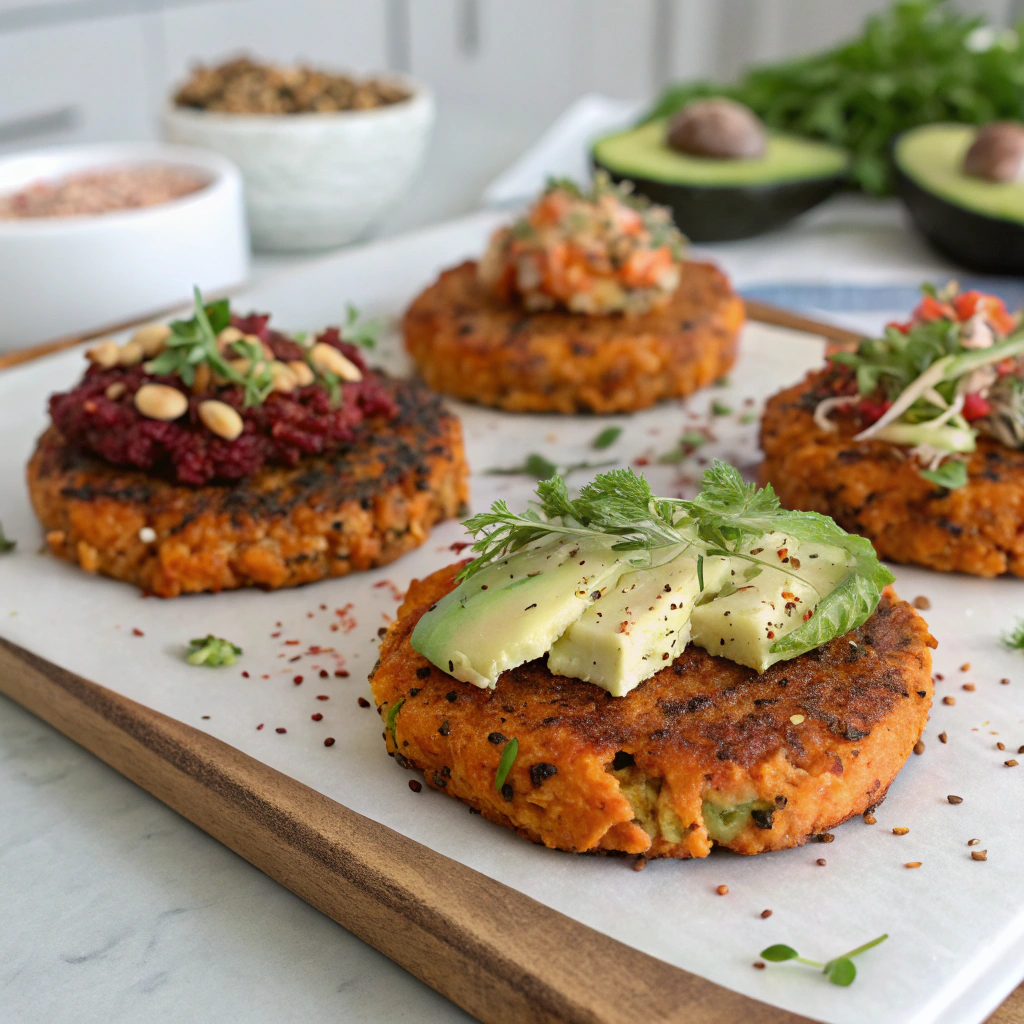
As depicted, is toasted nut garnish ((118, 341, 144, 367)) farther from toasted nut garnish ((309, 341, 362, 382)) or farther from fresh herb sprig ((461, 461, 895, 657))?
fresh herb sprig ((461, 461, 895, 657))

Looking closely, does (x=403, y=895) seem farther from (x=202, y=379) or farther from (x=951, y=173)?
(x=951, y=173)

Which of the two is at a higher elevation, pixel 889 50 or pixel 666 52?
pixel 889 50

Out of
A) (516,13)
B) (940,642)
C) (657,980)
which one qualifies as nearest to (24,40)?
(516,13)

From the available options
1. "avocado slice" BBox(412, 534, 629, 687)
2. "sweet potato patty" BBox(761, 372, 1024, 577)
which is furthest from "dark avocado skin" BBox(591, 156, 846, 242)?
"avocado slice" BBox(412, 534, 629, 687)

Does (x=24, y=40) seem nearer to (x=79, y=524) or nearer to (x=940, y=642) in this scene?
(x=79, y=524)

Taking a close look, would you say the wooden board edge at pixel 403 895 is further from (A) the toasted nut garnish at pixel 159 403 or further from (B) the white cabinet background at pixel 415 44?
(B) the white cabinet background at pixel 415 44
